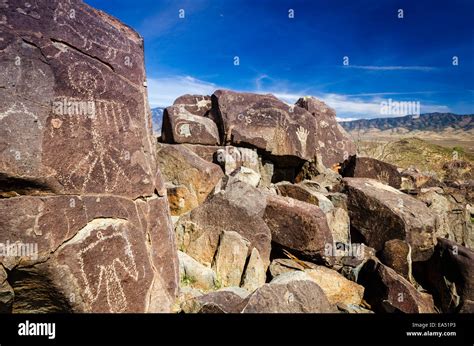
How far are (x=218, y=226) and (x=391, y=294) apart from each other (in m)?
2.98

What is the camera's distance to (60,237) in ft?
11.0

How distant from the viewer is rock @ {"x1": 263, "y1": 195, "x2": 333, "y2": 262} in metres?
5.93

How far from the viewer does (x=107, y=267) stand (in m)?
3.62

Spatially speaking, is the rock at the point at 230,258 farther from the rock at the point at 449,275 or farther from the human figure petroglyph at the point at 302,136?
the human figure petroglyph at the point at 302,136

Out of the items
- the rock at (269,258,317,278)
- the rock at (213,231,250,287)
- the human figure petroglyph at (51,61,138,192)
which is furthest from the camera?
the rock at (269,258,317,278)

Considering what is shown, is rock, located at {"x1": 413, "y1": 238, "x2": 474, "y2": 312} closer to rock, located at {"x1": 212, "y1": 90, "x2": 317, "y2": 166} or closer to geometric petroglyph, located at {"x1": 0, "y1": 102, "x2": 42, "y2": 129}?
rock, located at {"x1": 212, "y1": 90, "x2": 317, "y2": 166}

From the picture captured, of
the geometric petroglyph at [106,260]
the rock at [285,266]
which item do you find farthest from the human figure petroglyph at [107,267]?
the rock at [285,266]

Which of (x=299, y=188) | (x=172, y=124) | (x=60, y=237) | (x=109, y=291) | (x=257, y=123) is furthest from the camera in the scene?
(x=257, y=123)

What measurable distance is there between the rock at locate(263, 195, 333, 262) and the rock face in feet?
7.37

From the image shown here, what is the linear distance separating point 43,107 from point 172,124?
19.1ft

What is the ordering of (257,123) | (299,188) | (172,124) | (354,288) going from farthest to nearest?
(257,123)
(172,124)
(299,188)
(354,288)

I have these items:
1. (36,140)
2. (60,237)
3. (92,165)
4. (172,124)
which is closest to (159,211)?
(92,165)

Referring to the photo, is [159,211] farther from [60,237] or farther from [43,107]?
[43,107]

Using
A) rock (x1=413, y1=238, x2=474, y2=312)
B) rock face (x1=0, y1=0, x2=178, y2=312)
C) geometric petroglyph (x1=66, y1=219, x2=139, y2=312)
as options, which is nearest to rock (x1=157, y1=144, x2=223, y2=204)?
rock face (x1=0, y1=0, x2=178, y2=312)
